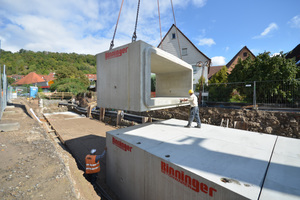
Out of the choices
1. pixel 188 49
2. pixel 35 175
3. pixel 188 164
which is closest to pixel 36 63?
pixel 188 49

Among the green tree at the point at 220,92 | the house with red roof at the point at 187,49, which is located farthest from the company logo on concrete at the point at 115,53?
the house with red roof at the point at 187,49

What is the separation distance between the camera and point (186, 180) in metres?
2.34

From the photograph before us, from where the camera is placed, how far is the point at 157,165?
2.83 meters

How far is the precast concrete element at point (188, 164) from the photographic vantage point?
204 centimetres

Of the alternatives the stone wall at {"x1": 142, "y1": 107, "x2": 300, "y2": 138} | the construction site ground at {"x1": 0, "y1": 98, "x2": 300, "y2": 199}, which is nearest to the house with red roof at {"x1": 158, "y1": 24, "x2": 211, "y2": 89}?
the stone wall at {"x1": 142, "y1": 107, "x2": 300, "y2": 138}

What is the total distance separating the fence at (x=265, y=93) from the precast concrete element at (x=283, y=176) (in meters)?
7.59

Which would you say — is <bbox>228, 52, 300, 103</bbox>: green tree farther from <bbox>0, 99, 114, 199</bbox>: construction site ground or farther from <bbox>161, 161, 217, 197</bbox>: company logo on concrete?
<bbox>0, 99, 114, 199</bbox>: construction site ground

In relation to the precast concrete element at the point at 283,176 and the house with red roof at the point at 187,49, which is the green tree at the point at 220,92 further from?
the precast concrete element at the point at 283,176

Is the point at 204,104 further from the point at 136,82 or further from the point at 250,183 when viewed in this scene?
the point at 250,183

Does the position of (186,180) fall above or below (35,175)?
above

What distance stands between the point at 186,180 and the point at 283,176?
1.42 m

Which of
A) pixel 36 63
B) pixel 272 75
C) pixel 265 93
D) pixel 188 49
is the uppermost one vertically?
pixel 36 63

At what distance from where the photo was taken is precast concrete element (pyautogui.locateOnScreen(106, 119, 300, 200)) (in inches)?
80.1

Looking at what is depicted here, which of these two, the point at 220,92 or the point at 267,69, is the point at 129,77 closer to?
the point at 220,92
